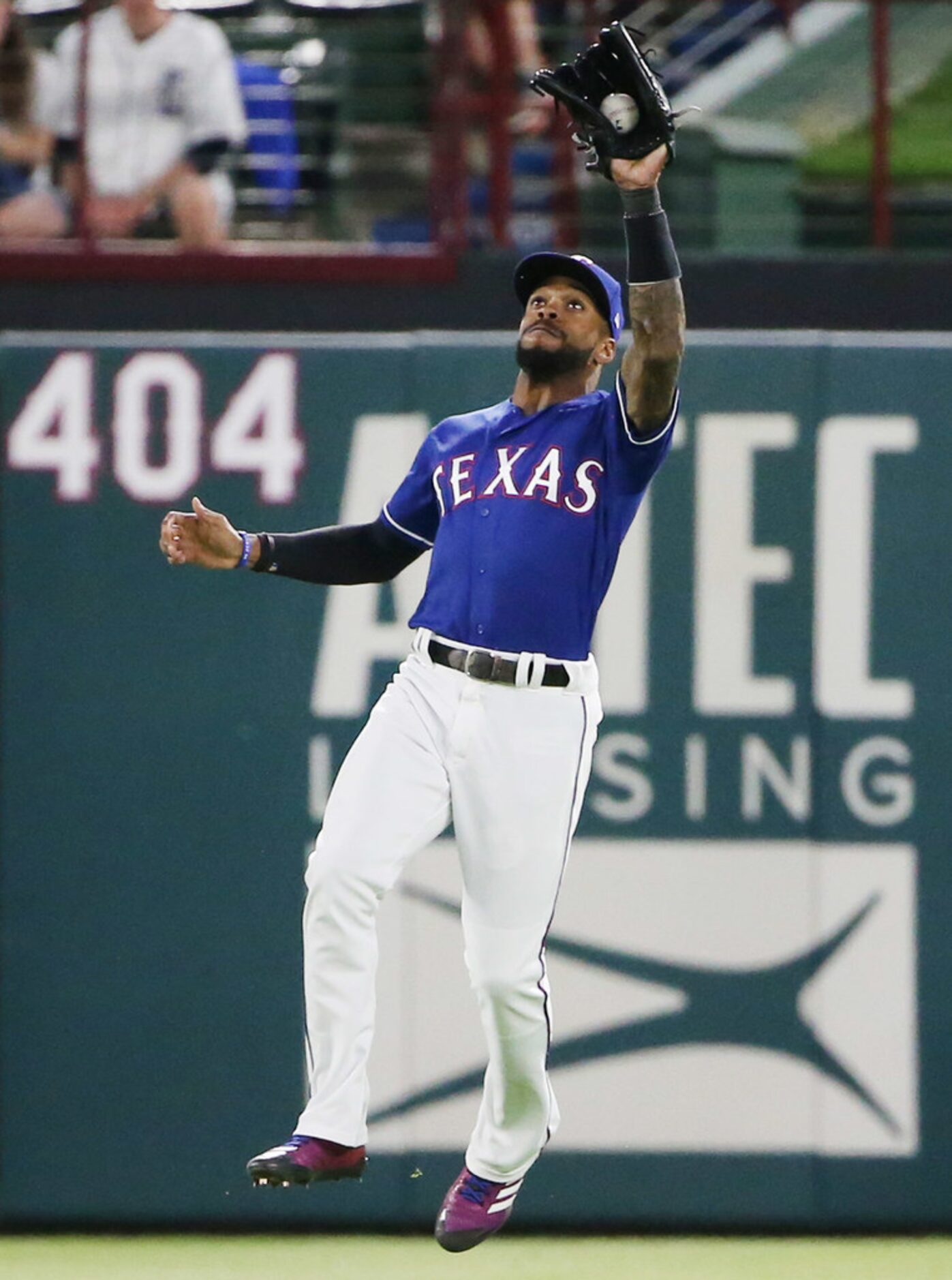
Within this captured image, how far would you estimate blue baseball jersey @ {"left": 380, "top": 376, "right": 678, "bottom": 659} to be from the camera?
4824mm

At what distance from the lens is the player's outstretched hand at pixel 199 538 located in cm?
487

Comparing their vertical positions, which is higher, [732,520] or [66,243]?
[66,243]

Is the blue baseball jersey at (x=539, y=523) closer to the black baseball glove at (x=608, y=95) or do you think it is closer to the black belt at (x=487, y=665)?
the black belt at (x=487, y=665)

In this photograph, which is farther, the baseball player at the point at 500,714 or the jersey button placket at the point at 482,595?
the jersey button placket at the point at 482,595

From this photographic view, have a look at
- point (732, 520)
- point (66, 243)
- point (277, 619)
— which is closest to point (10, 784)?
point (277, 619)

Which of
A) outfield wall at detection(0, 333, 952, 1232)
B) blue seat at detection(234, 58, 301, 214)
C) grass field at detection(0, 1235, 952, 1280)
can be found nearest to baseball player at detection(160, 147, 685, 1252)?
grass field at detection(0, 1235, 952, 1280)

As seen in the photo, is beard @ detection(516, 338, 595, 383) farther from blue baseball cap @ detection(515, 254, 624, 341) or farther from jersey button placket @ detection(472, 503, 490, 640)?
jersey button placket @ detection(472, 503, 490, 640)

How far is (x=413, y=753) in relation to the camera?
4.81m

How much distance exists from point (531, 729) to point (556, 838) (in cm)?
25

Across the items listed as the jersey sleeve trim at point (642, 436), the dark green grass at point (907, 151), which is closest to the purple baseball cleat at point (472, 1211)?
the jersey sleeve trim at point (642, 436)

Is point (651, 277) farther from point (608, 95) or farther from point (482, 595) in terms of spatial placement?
point (482, 595)

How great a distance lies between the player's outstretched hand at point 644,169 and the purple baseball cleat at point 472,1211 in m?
2.21

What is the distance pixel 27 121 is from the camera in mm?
7336

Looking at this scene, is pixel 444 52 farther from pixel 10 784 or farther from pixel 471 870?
pixel 471 870
